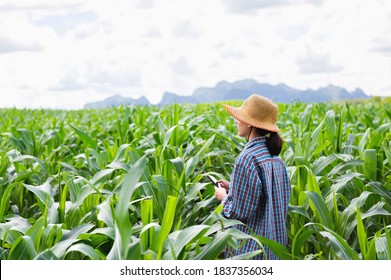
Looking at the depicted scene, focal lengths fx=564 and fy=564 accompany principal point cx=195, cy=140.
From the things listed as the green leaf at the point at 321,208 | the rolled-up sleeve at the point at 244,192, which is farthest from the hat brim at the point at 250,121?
the green leaf at the point at 321,208

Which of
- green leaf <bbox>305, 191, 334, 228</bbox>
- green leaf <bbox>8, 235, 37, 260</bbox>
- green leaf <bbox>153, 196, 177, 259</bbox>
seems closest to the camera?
green leaf <bbox>153, 196, 177, 259</bbox>

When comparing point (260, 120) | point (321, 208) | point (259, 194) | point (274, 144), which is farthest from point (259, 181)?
point (321, 208)

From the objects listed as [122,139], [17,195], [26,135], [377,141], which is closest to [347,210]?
[377,141]

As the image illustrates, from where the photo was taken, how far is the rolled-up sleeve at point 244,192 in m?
2.71

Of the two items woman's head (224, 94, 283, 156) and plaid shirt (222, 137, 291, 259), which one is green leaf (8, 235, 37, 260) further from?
woman's head (224, 94, 283, 156)

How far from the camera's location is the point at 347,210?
3125 mm

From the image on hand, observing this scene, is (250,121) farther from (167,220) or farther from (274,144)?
(167,220)

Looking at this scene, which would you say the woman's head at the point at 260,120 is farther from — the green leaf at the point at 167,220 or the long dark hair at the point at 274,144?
the green leaf at the point at 167,220

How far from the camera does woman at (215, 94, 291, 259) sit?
2732 millimetres

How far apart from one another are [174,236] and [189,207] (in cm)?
103

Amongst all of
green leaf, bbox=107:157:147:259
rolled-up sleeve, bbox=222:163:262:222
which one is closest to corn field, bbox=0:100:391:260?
green leaf, bbox=107:157:147:259

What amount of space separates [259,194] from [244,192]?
2.9 inches

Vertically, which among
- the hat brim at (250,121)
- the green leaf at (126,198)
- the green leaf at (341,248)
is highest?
the hat brim at (250,121)

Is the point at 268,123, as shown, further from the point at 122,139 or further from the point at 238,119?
the point at 122,139
